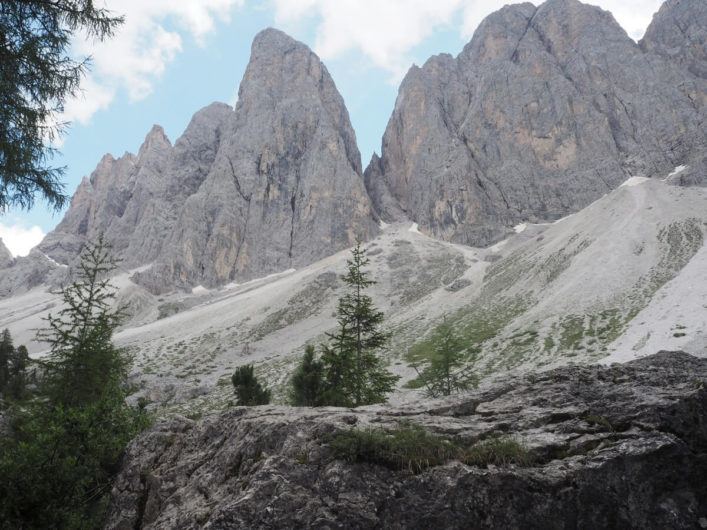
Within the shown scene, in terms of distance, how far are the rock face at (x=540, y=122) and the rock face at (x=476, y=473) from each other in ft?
380

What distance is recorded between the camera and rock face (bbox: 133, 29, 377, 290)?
413 ft

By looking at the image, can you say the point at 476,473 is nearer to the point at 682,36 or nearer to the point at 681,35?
the point at 682,36

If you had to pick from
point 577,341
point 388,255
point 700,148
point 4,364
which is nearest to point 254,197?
point 388,255

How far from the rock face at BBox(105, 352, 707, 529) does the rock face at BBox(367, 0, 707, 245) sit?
11573 cm

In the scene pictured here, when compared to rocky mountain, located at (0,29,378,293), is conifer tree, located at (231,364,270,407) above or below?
below

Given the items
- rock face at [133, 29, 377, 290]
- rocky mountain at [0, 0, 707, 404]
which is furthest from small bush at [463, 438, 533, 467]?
rock face at [133, 29, 377, 290]

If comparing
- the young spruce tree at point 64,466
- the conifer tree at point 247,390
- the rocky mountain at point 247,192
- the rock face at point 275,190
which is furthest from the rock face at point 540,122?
the young spruce tree at point 64,466

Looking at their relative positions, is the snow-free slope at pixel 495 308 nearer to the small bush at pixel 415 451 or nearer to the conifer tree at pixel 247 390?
the conifer tree at pixel 247 390

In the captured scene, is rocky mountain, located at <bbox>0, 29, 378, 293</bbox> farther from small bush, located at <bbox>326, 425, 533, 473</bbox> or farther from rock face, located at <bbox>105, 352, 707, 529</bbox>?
small bush, located at <bbox>326, 425, 533, 473</bbox>

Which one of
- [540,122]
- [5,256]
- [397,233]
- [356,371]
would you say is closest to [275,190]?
[397,233]

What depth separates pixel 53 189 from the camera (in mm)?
8156

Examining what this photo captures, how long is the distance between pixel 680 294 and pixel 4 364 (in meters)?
59.1

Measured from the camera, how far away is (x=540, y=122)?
132 m

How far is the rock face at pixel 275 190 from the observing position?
126m
